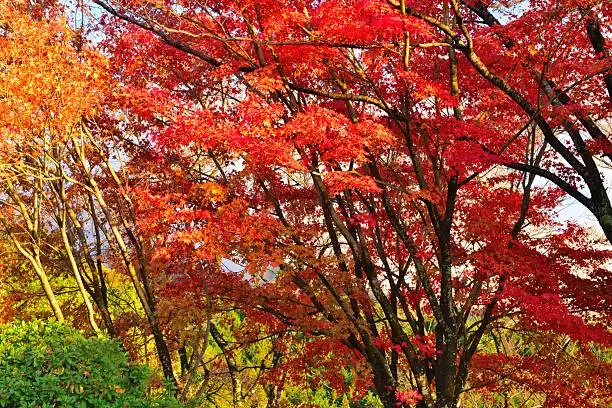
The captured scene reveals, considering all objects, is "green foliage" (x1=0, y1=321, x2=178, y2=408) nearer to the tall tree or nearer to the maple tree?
the maple tree

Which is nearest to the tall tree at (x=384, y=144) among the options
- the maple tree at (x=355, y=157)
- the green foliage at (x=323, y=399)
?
the maple tree at (x=355, y=157)

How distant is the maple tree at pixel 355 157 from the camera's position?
323 inches

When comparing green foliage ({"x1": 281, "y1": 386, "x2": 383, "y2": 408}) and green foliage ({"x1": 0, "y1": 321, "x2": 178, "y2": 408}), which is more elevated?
green foliage ({"x1": 281, "y1": 386, "x2": 383, "y2": 408})

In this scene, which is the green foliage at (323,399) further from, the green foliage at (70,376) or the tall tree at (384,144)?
the green foliage at (70,376)

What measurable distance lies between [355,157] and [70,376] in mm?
4612

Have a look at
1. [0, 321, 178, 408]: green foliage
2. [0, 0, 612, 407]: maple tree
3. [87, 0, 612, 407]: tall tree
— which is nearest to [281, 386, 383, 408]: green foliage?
[0, 0, 612, 407]: maple tree

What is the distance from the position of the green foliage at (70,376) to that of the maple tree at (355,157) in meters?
0.83

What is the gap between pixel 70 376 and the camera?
666 centimetres

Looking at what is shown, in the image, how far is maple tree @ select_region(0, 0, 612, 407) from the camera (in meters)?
8.20

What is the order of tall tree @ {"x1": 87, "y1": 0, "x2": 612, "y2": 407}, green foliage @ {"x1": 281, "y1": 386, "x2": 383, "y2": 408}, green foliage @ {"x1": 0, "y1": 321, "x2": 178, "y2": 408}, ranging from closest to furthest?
green foliage @ {"x1": 0, "y1": 321, "x2": 178, "y2": 408}
tall tree @ {"x1": 87, "y1": 0, "x2": 612, "y2": 407}
green foliage @ {"x1": 281, "y1": 386, "x2": 383, "y2": 408}

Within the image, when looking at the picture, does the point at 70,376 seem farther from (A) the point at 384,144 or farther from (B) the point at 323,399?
(B) the point at 323,399

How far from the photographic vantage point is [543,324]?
10117mm

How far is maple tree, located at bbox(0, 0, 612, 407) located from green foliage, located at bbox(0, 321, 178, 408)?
32.5 inches

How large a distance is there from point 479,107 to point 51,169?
23.5ft
